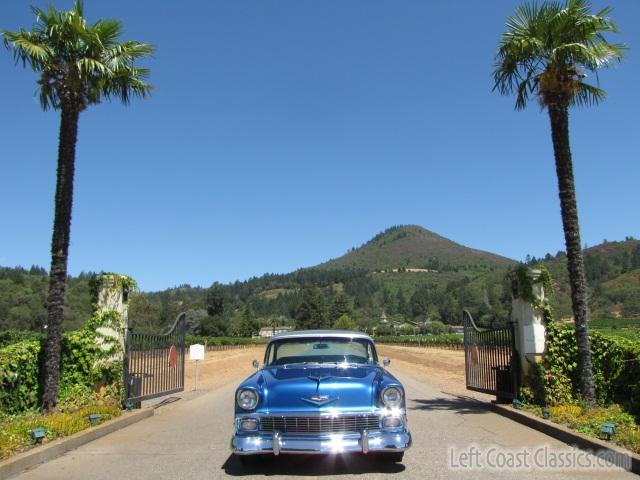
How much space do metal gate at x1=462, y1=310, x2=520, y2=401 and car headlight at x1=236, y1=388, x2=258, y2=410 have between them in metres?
6.95

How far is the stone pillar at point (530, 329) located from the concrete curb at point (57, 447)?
25.4ft

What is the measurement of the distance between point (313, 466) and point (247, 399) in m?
1.23

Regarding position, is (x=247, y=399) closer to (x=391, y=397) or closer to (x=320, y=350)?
(x=391, y=397)

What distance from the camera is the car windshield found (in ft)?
25.7

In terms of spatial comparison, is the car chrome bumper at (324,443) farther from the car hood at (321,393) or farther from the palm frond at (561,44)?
the palm frond at (561,44)

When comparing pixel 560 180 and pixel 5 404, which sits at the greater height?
pixel 560 180

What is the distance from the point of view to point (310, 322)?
141250 millimetres

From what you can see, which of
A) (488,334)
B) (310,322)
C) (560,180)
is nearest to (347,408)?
(560,180)

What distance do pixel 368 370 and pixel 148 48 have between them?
28.8 ft

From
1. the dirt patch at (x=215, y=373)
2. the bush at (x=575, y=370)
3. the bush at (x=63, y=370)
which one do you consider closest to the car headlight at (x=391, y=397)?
the bush at (x=575, y=370)

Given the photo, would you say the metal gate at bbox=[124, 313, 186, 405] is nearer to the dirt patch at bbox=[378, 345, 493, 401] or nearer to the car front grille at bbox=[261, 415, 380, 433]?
the car front grille at bbox=[261, 415, 380, 433]

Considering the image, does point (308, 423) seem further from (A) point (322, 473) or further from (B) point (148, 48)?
(B) point (148, 48)

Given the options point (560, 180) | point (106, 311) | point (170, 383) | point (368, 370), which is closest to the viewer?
point (368, 370)

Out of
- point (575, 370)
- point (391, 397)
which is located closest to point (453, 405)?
point (575, 370)
